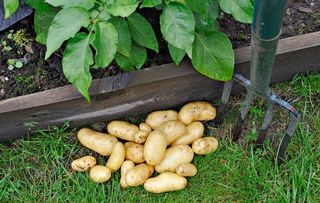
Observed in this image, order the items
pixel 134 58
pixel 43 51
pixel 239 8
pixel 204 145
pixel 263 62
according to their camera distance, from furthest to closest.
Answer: pixel 43 51 → pixel 204 145 → pixel 134 58 → pixel 239 8 → pixel 263 62

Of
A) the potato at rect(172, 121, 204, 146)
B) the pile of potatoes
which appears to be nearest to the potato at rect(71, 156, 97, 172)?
the pile of potatoes

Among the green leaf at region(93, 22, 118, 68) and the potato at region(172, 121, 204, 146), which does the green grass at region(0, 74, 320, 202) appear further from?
the green leaf at region(93, 22, 118, 68)

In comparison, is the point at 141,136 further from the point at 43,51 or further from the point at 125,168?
the point at 43,51

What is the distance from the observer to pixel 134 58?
1935 millimetres

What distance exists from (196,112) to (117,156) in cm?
38

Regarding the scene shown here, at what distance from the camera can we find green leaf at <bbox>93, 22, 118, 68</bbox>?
166 centimetres

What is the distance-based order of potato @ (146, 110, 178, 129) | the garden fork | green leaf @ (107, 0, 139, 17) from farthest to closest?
potato @ (146, 110, 178, 129)
green leaf @ (107, 0, 139, 17)
the garden fork

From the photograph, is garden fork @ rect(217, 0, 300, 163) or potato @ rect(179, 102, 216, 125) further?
potato @ rect(179, 102, 216, 125)

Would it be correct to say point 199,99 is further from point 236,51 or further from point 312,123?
point 312,123

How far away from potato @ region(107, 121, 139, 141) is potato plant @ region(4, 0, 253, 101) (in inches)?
12.2

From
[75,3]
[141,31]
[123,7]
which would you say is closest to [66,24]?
[75,3]

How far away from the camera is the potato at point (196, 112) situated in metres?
2.09

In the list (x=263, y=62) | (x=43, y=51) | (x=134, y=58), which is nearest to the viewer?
(x=263, y=62)

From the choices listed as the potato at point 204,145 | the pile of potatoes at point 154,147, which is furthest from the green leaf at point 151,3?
the potato at point 204,145
